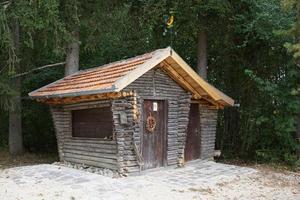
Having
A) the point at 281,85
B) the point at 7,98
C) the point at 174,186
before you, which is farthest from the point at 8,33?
the point at 281,85

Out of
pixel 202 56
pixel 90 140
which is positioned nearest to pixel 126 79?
pixel 90 140

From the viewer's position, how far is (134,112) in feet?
29.8

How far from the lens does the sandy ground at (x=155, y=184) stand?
7.34 metres

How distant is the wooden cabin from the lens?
29.9 ft

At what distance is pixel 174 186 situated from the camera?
816 centimetres

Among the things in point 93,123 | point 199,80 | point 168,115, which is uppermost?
point 199,80

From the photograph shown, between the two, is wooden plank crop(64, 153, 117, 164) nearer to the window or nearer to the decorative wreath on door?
the window

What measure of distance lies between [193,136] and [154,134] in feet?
7.21

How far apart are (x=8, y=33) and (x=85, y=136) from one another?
369 centimetres

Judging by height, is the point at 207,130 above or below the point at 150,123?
below

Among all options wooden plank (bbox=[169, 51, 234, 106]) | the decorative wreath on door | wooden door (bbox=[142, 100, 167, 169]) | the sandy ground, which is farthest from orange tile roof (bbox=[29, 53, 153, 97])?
the sandy ground

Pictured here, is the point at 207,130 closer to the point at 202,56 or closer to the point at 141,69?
the point at 202,56

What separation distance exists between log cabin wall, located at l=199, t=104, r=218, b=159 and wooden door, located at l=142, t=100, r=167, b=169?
6.72 ft

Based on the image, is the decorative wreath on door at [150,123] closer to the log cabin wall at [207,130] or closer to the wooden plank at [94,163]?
the wooden plank at [94,163]
